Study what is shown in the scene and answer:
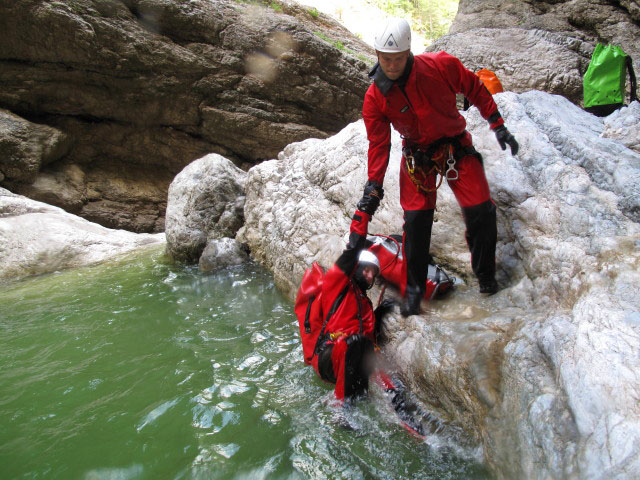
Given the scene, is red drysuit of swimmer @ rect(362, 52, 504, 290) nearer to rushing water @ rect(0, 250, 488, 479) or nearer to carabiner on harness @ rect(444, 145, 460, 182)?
carabiner on harness @ rect(444, 145, 460, 182)

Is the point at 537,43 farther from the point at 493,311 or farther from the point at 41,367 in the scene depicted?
the point at 41,367

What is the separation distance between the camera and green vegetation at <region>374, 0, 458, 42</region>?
29766mm

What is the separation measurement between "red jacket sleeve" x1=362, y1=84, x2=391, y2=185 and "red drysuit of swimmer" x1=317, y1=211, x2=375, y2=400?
0.47 metres

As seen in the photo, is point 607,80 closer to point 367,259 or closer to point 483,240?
point 483,240

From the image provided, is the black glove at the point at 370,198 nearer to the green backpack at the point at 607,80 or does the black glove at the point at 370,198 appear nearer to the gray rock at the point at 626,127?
the gray rock at the point at 626,127

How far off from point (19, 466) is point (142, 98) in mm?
13541

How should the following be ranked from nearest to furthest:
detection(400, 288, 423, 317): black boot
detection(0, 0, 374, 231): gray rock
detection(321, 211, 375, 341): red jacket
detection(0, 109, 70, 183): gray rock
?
detection(321, 211, 375, 341): red jacket
detection(400, 288, 423, 317): black boot
detection(0, 109, 70, 183): gray rock
detection(0, 0, 374, 231): gray rock

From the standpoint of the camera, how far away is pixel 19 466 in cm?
286

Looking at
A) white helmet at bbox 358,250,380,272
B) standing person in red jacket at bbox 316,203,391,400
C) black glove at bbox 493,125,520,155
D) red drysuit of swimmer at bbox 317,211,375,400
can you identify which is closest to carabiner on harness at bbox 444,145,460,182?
black glove at bbox 493,125,520,155

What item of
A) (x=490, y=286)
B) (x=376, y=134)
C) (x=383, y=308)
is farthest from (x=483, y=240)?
(x=376, y=134)

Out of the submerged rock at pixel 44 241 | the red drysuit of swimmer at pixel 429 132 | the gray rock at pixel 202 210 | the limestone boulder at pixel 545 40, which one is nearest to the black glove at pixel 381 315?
the red drysuit of swimmer at pixel 429 132

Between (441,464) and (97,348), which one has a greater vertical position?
(441,464)

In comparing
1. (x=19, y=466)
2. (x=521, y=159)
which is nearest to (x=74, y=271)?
(x=19, y=466)

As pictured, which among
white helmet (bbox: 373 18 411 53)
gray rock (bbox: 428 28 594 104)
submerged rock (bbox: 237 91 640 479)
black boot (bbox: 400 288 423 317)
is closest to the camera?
submerged rock (bbox: 237 91 640 479)
